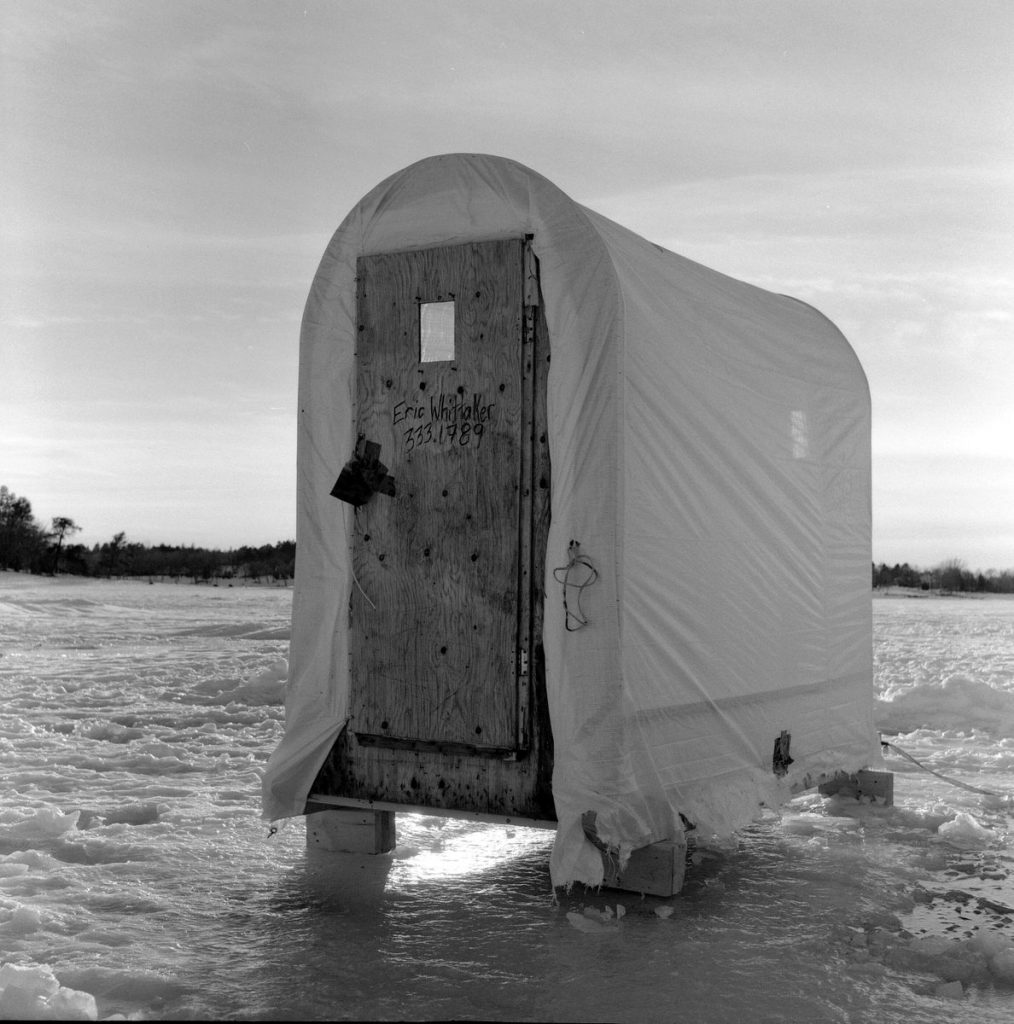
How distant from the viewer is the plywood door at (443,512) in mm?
5180

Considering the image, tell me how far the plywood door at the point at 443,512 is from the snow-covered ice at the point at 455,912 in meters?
0.79

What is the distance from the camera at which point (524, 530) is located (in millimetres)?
5156

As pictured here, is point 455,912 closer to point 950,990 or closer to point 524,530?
point 524,530

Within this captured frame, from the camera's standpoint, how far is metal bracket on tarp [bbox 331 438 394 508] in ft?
18.0

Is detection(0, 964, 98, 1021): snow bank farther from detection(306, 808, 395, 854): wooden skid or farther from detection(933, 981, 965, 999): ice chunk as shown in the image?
detection(933, 981, 965, 999): ice chunk

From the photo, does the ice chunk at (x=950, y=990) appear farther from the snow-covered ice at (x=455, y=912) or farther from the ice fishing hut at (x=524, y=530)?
the ice fishing hut at (x=524, y=530)

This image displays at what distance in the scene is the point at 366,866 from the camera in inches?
217

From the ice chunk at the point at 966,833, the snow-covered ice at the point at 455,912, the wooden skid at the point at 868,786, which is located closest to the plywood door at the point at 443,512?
the snow-covered ice at the point at 455,912

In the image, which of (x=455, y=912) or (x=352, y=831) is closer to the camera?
(x=455, y=912)

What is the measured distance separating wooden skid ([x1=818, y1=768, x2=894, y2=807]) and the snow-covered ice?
10cm

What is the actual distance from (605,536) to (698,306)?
1506 mm

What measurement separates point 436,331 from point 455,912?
250 cm

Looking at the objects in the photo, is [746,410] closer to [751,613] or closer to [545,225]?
[751,613]

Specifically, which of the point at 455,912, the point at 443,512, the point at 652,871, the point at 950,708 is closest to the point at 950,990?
the point at 652,871
